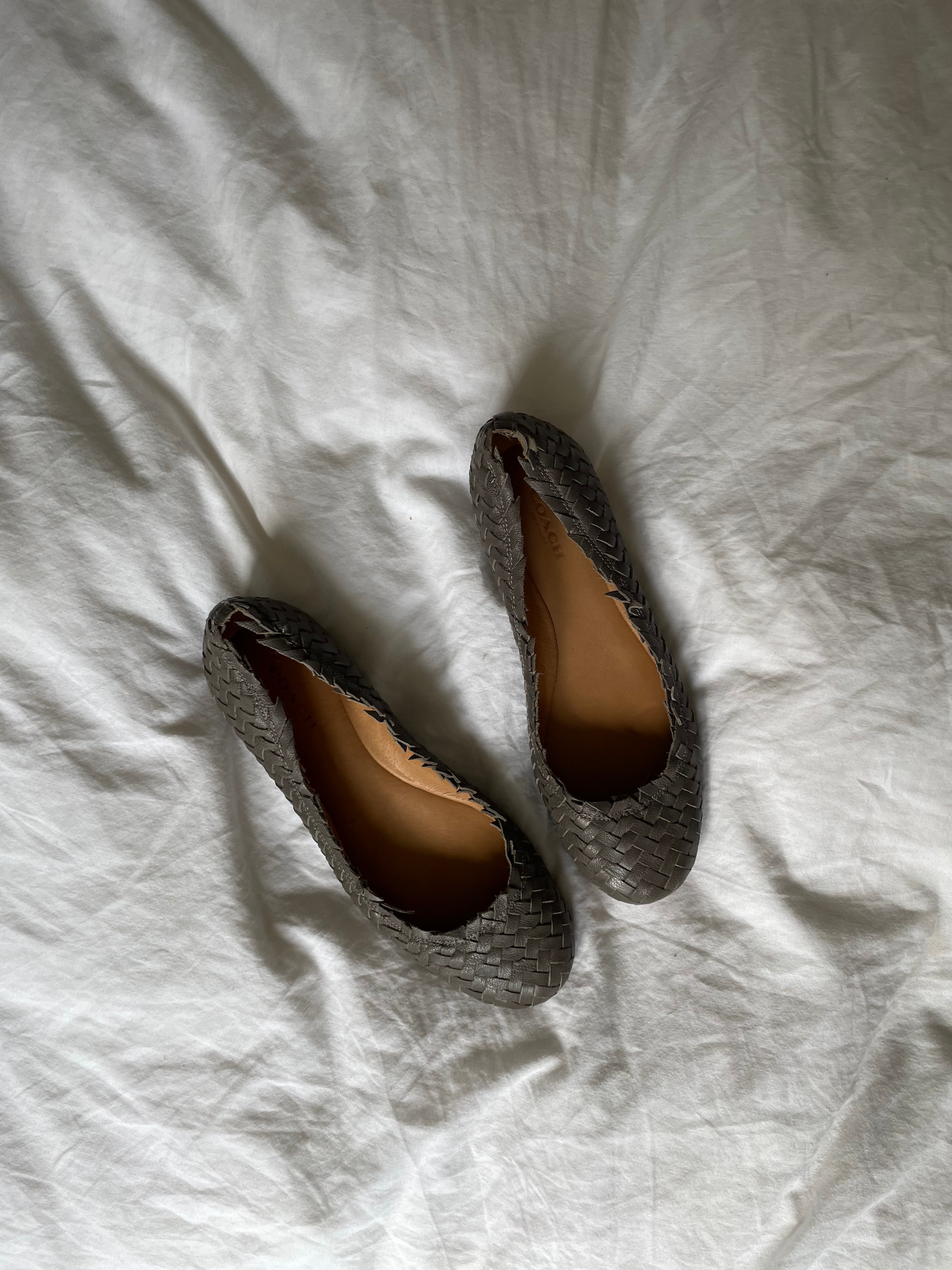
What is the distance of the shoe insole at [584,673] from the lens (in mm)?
967

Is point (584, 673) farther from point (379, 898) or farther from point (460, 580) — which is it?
point (379, 898)

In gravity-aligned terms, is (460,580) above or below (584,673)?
above

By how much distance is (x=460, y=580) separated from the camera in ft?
3.31

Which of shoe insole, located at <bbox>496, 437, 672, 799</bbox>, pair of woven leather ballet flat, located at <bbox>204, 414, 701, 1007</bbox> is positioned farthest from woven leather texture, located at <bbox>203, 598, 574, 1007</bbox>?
shoe insole, located at <bbox>496, 437, 672, 799</bbox>

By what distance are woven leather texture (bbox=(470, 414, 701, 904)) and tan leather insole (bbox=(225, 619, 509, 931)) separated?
0.12 m

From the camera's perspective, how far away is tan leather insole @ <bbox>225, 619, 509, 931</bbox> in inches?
38.8

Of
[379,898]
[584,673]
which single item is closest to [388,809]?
[379,898]

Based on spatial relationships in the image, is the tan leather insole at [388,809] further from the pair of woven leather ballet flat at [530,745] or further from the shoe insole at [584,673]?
the shoe insole at [584,673]

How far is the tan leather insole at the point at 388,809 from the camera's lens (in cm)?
99

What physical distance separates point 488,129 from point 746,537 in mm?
541

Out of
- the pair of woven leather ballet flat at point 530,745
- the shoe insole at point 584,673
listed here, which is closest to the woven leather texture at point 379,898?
the pair of woven leather ballet flat at point 530,745

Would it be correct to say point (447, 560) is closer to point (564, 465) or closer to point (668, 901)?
point (564, 465)

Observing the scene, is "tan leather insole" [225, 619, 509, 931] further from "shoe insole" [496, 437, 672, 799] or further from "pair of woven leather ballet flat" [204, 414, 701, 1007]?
"shoe insole" [496, 437, 672, 799]

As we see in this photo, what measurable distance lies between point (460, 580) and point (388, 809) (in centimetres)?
28
